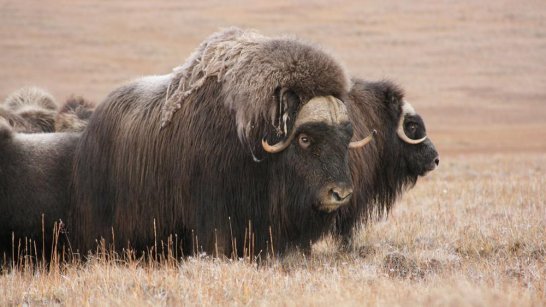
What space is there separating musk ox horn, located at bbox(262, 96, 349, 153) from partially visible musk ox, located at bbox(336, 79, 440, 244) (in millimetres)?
1690

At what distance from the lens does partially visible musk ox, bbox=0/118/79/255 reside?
21.7 feet

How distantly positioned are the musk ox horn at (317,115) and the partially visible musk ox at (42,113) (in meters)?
2.74

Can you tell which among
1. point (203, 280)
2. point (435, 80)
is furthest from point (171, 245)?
point (435, 80)

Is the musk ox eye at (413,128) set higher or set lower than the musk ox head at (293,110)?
lower

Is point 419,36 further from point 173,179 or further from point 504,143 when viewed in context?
point 173,179

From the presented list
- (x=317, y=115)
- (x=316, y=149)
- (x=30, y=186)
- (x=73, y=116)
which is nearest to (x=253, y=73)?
(x=317, y=115)

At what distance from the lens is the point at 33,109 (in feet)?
29.7

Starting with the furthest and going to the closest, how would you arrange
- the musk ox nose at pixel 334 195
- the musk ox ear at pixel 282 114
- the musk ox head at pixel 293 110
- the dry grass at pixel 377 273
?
the musk ox ear at pixel 282 114 → the musk ox head at pixel 293 110 → the musk ox nose at pixel 334 195 → the dry grass at pixel 377 273

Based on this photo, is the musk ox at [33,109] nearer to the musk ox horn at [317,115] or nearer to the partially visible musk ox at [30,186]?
the partially visible musk ox at [30,186]

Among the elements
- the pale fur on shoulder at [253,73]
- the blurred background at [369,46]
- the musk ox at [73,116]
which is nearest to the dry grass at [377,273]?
the pale fur on shoulder at [253,73]

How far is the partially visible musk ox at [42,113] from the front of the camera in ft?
26.3

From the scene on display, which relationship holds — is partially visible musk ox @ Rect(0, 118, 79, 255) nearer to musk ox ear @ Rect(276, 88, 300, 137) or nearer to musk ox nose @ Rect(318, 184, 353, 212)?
musk ox ear @ Rect(276, 88, 300, 137)

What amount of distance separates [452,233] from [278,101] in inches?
94.9

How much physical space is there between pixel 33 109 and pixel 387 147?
13.2ft
